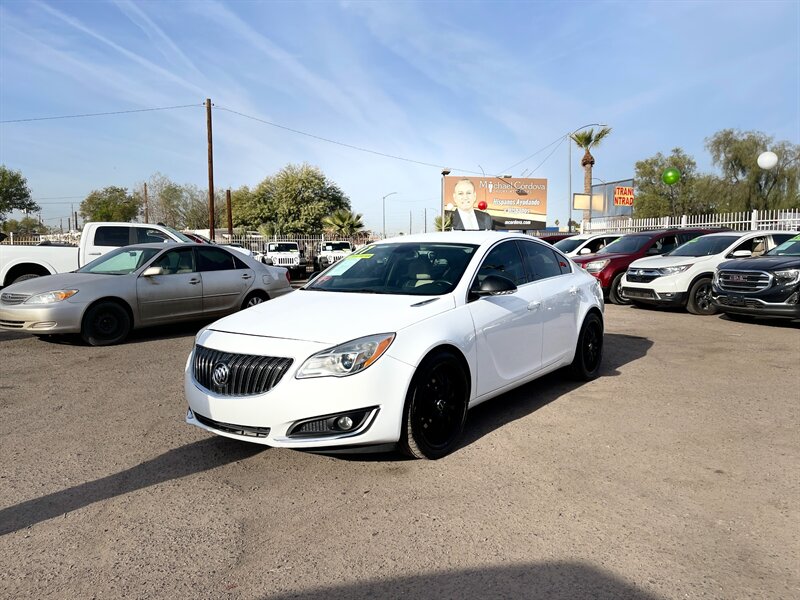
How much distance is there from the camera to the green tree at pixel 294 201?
48812 mm

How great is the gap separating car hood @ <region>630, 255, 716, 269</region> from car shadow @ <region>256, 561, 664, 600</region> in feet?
33.7

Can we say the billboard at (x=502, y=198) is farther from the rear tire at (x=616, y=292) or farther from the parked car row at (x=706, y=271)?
the rear tire at (x=616, y=292)

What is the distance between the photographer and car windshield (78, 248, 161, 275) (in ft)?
28.5

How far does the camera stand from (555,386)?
19.9 ft

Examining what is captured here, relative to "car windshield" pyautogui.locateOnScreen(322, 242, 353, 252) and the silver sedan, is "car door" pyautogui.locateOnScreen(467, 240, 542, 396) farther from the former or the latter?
"car windshield" pyautogui.locateOnScreen(322, 242, 353, 252)

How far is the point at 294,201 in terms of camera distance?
49062 mm

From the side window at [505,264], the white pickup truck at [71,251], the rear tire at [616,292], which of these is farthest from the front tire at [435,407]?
the rear tire at [616,292]

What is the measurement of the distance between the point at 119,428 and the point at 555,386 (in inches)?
157

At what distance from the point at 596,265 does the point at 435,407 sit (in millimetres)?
10926

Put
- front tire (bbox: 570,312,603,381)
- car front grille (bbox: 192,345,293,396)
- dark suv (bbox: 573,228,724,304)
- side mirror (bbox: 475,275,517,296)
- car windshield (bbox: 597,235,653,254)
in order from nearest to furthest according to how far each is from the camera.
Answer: car front grille (bbox: 192,345,293,396) < side mirror (bbox: 475,275,517,296) < front tire (bbox: 570,312,603,381) < dark suv (bbox: 573,228,724,304) < car windshield (bbox: 597,235,653,254)

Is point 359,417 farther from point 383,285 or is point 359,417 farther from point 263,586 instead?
point 383,285

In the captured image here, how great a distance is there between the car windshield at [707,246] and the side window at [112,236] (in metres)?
11.5

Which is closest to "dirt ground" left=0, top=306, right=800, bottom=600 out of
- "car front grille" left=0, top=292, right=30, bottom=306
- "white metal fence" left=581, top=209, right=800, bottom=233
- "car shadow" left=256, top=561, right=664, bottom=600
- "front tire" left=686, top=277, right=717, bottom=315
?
"car shadow" left=256, top=561, right=664, bottom=600

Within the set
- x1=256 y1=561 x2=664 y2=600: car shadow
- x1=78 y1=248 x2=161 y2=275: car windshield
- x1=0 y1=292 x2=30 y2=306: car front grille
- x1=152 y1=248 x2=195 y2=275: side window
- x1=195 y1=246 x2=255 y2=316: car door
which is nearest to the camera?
x1=256 y1=561 x2=664 y2=600: car shadow
